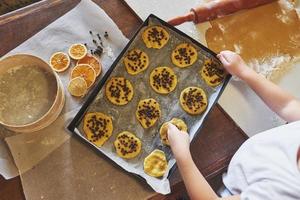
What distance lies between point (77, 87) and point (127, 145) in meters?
0.20

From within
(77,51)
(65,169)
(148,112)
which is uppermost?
(77,51)

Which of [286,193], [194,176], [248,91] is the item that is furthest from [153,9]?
[286,193]

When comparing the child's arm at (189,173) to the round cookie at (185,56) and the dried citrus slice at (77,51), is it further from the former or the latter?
the dried citrus slice at (77,51)

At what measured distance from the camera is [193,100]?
102 cm

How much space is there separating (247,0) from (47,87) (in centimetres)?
63

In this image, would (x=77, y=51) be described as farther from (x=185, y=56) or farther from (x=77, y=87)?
(x=185, y=56)

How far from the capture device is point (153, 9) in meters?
1.15

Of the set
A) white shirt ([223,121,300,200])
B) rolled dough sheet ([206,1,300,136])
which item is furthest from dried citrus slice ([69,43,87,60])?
white shirt ([223,121,300,200])

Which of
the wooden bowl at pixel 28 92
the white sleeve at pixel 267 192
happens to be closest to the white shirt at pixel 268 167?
the white sleeve at pixel 267 192

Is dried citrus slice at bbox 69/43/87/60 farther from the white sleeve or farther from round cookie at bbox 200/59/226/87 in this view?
the white sleeve

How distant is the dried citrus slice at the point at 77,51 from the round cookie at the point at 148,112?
203 mm

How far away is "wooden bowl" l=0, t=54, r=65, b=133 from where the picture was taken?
0.94 m

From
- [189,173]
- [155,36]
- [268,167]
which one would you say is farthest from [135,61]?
[268,167]

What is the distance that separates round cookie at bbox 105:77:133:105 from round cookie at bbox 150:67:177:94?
65mm
